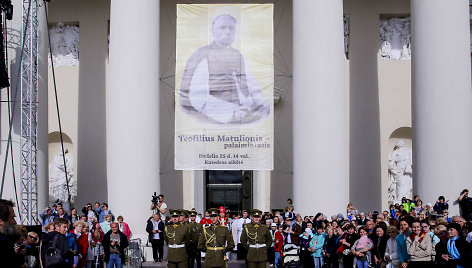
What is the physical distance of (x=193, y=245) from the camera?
60.3 ft

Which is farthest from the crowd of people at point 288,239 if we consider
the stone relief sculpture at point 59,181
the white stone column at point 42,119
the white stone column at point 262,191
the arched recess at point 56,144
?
the arched recess at point 56,144

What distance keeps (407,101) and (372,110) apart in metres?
1.39

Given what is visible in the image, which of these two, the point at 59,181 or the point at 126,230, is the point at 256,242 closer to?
the point at 126,230

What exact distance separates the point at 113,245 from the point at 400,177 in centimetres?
1269

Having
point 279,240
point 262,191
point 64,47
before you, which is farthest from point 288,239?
point 64,47

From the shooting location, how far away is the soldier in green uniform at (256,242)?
17.8 meters

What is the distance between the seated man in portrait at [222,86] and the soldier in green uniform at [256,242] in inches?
276

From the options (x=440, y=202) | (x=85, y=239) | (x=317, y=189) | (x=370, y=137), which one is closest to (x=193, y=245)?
(x=85, y=239)

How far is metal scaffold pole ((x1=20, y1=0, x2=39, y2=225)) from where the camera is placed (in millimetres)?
23859

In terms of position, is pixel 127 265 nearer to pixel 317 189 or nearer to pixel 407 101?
pixel 317 189

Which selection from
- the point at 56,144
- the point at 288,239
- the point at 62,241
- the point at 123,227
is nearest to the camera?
the point at 62,241

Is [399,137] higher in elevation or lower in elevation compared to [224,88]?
lower

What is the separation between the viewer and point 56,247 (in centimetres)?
1465

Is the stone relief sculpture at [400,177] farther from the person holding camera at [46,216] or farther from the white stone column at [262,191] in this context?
the person holding camera at [46,216]
